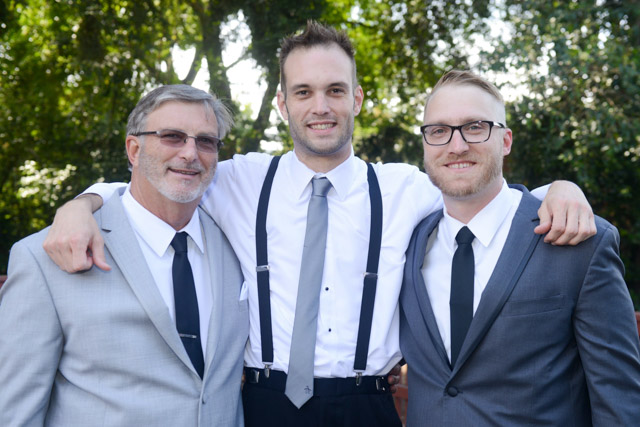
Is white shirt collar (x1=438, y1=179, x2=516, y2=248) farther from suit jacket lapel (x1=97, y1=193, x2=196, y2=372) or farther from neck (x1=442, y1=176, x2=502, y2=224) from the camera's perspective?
suit jacket lapel (x1=97, y1=193, x2=196, y2=372)

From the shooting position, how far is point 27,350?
1.93 metres

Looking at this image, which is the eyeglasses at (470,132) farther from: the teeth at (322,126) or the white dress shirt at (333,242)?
the teeth at (322,126)

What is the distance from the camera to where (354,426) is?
91.2 inches

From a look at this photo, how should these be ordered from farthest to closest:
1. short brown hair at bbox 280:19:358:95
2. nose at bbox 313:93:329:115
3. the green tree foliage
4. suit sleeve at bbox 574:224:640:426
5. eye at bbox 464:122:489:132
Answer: the green tree foliage < short brown hair at bbox 280:19:358:95 < nose at bbox 313:93:329:115 < eye at bbox 464:122:489:132 < suit sleeve at bbox 574:224:640:426

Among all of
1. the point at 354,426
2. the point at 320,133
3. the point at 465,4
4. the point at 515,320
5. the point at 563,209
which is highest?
the point at 465,4

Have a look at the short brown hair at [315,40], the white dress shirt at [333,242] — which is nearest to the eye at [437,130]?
the white dress shirt at [333,242]

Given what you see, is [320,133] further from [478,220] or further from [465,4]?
[465,4]

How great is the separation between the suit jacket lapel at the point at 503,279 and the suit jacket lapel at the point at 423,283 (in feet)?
0.34

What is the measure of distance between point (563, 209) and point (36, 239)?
5.98 ft

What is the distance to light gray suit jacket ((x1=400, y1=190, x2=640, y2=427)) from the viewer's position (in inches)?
76.2

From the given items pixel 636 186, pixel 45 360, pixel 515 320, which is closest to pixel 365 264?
pixel 515 320

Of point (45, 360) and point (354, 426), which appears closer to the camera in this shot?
point (45, 360)

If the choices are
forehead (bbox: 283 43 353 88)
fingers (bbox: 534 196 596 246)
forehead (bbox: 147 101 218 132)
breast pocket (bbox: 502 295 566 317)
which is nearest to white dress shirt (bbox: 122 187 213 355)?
forehead (bbox: 147 101 218 132)

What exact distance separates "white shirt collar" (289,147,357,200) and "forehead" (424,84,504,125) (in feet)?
1.48
